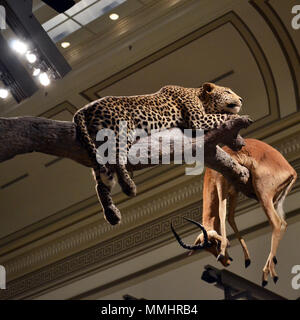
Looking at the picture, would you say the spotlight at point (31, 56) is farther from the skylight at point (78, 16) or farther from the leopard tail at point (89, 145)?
the skylight at point (78, 16)

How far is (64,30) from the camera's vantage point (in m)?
9.07

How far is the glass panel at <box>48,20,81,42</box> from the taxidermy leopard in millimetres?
6717

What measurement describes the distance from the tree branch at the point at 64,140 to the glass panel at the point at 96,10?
21.7 feet

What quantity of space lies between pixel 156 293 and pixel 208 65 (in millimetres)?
2927

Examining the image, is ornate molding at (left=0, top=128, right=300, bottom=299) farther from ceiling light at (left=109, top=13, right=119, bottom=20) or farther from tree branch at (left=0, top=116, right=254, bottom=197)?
tree branch at (left=0, top=116, right=254, bottom=197)

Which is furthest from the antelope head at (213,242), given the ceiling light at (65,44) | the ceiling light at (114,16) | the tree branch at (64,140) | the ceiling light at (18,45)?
the ceiling light at (65,44)

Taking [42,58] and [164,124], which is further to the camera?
[42,58]

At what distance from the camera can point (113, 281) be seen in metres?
9.41

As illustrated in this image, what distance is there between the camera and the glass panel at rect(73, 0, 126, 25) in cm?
870
